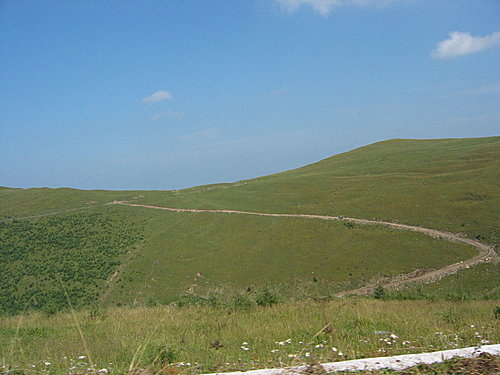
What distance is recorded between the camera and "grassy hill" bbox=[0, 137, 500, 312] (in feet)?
103

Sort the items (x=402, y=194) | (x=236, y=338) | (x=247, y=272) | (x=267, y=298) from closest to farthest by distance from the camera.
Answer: (x=236, y=338) → (x=267, y=298) → (x=247, y=272) → (x=402, y=194)

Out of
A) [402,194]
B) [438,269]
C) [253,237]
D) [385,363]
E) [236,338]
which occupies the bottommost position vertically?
[438,269]

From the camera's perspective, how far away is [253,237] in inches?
1649

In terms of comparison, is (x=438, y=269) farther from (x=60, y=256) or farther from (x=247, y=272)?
(x=60, y=256)

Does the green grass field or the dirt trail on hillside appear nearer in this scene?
the green grass field

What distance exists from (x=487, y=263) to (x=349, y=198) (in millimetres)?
24404

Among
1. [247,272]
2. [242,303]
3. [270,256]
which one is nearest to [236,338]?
[242,303]

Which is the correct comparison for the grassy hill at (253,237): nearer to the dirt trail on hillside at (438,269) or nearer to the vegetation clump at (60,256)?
the vegetation clump at (60,256)

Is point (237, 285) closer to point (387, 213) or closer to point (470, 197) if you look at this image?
point (387, 213)

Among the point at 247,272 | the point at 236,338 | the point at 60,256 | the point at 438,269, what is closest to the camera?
the point at 236,338

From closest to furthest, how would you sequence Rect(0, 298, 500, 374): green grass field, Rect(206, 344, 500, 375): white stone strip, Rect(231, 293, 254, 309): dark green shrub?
Rect(206, 344, 500, 375): white stone strip → Rect(0, 298, 500, 374): green grass field → Rect(231, 293, 254, 309): dark green shrub

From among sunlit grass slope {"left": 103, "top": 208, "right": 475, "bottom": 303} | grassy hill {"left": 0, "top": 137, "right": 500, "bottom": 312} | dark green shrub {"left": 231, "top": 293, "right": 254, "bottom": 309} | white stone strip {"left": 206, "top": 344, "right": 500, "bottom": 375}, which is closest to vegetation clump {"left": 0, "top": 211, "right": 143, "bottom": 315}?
grassy hill {"left": 0, "top": 137, "right": 500, "bottom": 312}

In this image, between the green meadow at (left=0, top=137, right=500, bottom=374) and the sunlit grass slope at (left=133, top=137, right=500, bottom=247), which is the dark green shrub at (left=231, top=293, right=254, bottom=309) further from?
the sunlit grass slope at (left=133, top=137, right=500, bottom=247)

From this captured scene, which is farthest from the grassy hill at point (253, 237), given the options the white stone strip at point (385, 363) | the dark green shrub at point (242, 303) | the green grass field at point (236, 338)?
the white stone strip at point (385, 363)
